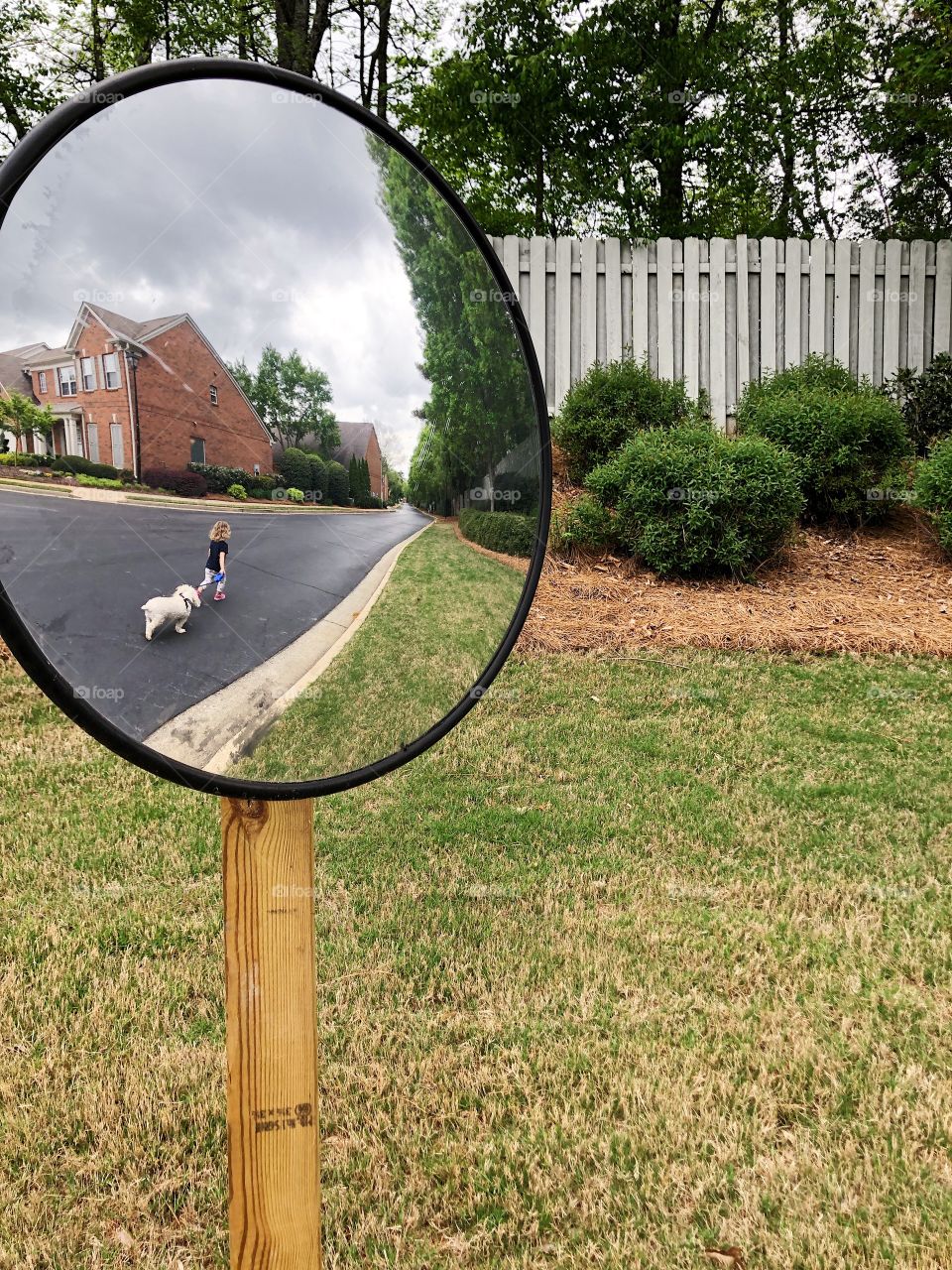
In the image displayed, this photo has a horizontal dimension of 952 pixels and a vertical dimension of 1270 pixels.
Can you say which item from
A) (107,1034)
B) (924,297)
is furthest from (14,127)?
(107,1034)

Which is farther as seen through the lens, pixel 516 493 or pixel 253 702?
pixel 516 493

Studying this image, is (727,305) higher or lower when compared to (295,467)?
higher

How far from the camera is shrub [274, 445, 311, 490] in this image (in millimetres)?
1016

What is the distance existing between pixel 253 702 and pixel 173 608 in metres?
0.16

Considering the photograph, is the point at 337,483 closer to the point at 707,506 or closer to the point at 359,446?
the point at 359,446

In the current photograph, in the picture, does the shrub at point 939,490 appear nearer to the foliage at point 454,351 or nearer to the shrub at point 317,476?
the foliage at point 454,351

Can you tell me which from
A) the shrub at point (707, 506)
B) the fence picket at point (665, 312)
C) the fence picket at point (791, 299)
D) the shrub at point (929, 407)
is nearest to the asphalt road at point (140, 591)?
the shrub at point (707, 506)

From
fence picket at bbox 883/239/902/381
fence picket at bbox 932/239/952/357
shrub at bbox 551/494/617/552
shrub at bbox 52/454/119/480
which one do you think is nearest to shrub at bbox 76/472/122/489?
shrub at bbox 52/454/119/480

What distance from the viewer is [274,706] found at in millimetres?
1033

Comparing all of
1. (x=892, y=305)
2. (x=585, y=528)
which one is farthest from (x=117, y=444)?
(x=892, y=305)

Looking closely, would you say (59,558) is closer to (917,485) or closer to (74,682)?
(74,682)

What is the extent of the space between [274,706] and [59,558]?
30 centimetres

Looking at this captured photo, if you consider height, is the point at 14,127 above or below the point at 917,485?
above

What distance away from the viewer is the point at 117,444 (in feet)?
3.11
